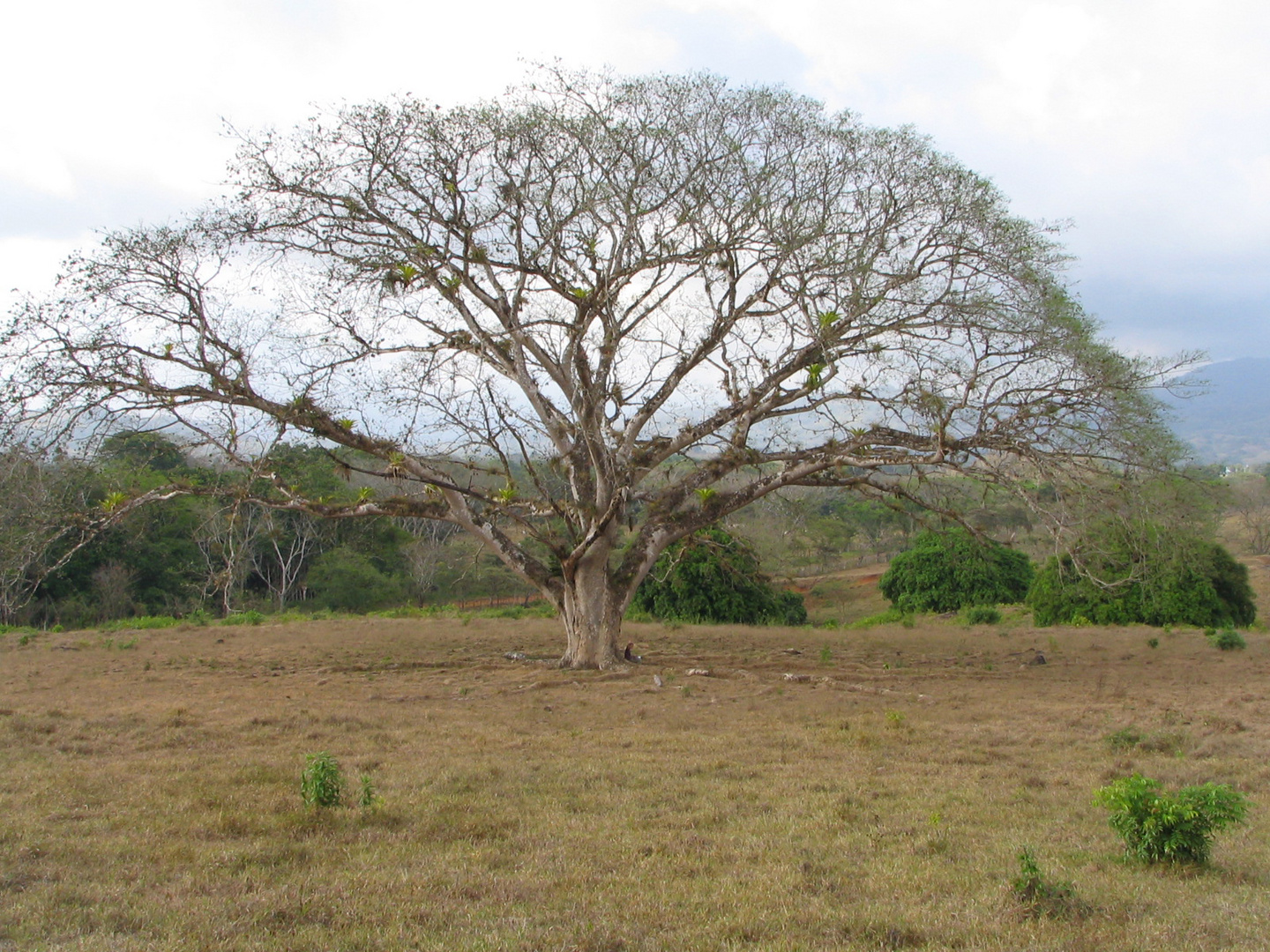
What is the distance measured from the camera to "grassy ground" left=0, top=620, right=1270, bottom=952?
3504 millimetres

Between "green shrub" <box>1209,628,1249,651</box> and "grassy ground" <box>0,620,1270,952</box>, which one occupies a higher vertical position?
"green shrub" <box>1209,628,1249,651</box>

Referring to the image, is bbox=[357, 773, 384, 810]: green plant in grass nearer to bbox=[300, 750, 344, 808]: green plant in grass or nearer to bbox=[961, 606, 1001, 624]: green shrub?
bbox=[300, 750, 344, 808]: green plant in grass

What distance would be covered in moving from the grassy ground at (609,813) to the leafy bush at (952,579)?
663 inches

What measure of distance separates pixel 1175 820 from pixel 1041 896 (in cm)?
112

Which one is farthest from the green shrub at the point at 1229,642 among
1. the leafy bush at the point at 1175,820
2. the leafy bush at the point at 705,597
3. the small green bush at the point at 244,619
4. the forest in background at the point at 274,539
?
the small green bush at the point at 244,619

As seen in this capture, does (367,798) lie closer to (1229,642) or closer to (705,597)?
(1229,642)

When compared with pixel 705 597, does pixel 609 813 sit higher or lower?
lower

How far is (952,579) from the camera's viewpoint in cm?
2870

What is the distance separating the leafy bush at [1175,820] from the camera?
4.22 metres

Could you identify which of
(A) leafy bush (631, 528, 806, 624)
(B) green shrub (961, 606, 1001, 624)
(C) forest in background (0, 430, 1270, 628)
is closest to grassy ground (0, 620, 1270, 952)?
(C) forest in background (0, 430, 1270, 628)

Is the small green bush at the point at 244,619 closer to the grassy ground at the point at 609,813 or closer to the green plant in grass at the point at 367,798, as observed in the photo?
the grassy ground at the point at 609,813

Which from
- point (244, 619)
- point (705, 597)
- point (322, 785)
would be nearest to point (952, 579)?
point (705, 597)

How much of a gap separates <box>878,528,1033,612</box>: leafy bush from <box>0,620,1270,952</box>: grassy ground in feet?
55.3

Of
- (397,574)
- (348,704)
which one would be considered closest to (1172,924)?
(348,704)
